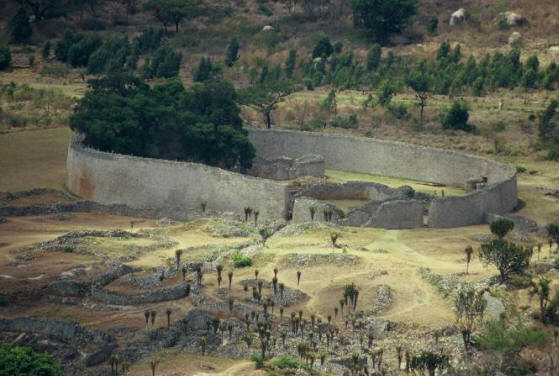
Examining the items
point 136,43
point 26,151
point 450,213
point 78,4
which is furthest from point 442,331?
point 78,4

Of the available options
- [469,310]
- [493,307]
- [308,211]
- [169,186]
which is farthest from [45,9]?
[469,310]

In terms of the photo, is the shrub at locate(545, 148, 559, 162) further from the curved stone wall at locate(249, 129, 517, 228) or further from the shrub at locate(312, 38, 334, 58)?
the shrub at locate(312, 38, 334, 58)

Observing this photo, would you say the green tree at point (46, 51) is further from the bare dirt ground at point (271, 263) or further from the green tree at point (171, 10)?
the bare dirt ground at point (271, 263)

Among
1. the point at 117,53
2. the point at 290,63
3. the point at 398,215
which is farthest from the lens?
the point at 117,53

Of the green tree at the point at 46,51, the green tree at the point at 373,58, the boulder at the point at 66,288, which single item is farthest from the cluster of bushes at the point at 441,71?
the boulder at the point at 66,288

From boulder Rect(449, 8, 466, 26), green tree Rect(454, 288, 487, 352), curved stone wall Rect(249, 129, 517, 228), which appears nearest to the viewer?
green tree Rect(454, 288, 487, 352)

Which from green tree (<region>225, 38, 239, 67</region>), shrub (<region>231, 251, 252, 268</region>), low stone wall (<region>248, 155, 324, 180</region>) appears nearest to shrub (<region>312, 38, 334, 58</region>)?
green tree (<region>225, 38, 239, 67</region>)

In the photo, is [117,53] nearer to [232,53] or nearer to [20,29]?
[232,53]
